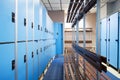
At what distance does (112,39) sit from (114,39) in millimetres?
215

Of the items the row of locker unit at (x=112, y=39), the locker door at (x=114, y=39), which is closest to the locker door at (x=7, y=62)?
the row of locker unit at (x=112, y=39)

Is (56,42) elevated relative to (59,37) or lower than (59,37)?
lower

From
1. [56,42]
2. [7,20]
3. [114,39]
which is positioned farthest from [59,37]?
[7,20]

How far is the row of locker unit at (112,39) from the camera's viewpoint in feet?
17.3

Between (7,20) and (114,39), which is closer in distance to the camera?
(7,20)

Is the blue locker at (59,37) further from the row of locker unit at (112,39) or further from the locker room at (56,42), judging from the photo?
the row of locker unit at (112,39)

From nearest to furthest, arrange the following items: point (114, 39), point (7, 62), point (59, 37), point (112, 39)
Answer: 1. point (7, 62)
2. point (114, 39)
3. point (112, 39)
4. point (59, 37)

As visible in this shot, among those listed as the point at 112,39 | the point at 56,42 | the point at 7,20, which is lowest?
the point at 56,42

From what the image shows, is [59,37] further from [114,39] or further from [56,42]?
[114,39]

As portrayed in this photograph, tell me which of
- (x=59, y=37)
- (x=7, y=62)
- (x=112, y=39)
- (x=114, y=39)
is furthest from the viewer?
(x=59, y=37)

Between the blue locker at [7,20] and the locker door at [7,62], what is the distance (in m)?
0.09

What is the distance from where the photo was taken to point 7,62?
1.68 m

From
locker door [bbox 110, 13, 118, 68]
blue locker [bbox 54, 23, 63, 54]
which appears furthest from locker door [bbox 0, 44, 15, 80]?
blue locker [bbox 54, 23, 63, 54]

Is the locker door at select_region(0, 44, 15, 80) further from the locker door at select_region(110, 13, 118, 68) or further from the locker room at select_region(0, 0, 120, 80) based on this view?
the locker door at select_region(110, 13, 118, 68)
